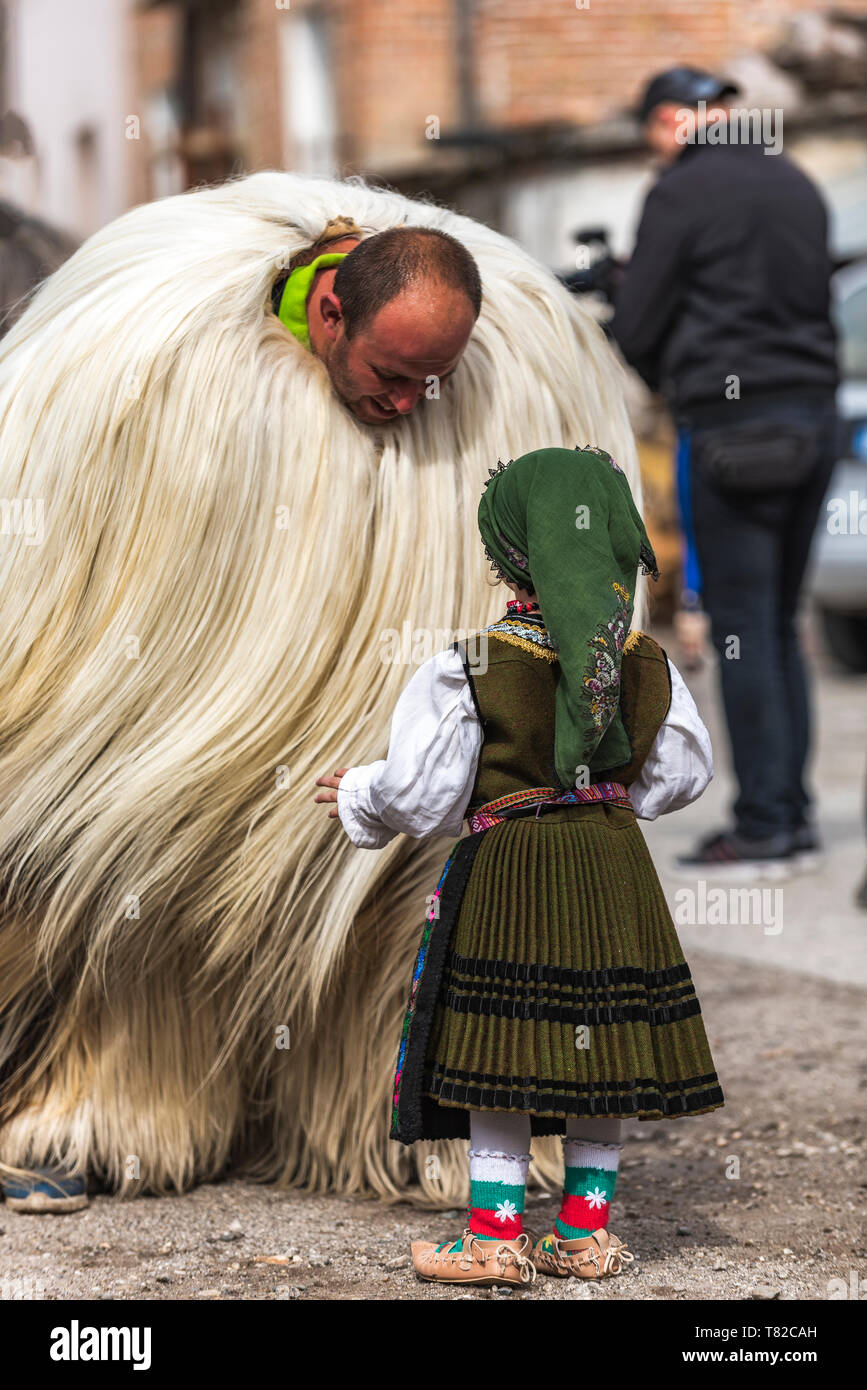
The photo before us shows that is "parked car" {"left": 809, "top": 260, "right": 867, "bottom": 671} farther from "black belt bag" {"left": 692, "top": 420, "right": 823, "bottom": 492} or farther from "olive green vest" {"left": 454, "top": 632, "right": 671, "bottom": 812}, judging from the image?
"olive green vest" {"left": 454, "top": 632, "right": 671, "bottom": 812}

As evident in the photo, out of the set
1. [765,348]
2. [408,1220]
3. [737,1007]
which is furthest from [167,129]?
[408,1220]

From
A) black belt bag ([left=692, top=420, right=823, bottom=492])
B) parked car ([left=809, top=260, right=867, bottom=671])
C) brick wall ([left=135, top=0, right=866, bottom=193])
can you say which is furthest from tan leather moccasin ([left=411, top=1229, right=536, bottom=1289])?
brick wall ([left=135, top=0, right=866, bottom=193])

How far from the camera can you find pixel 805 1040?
359 cm

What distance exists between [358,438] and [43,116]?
2796 millimetres

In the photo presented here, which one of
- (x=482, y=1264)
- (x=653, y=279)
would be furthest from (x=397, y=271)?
(x=653, y=279)

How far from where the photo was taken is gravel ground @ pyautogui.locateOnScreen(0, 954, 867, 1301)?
2.38 metres

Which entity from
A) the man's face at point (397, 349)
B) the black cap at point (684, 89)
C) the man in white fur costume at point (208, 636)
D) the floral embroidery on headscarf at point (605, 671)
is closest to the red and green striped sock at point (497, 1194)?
the man in white fur costume at point (208, 636)

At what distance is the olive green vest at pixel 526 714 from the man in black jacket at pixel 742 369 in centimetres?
231

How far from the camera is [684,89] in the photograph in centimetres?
471

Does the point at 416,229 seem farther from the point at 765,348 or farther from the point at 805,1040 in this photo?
the point at 765,348

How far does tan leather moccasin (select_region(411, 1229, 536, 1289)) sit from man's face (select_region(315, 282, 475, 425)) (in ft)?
3.77

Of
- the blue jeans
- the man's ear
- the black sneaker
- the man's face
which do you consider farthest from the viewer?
the black sneaker

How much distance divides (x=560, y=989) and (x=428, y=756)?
0.33 m

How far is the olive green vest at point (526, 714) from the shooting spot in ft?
7.46
